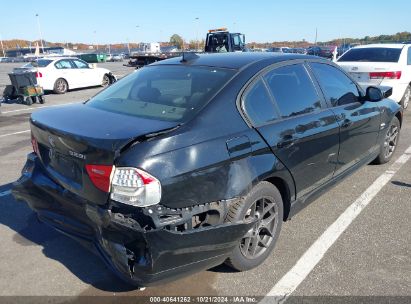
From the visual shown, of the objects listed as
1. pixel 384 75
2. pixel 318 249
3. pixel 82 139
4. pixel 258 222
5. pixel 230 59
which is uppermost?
pixel 230 59

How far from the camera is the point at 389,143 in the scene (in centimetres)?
548

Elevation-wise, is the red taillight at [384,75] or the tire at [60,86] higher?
the red taillight at [384,75]

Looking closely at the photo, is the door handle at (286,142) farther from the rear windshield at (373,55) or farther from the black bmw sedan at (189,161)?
the rear windshield at (373,55)

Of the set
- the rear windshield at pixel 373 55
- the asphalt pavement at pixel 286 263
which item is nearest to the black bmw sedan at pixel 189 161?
the asphalt pavement at pixel 286 263

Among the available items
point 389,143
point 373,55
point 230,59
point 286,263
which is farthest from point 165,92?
point 373,55

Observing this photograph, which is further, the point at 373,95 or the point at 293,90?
the point at 373,95

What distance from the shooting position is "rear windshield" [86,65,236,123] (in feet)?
9.11

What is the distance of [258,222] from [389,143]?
11.3 ft

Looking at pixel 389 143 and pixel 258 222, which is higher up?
pixel 258 222

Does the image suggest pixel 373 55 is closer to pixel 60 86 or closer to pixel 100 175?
pixel 100 175

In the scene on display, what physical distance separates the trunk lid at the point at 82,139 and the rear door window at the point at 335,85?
1930 millimetres

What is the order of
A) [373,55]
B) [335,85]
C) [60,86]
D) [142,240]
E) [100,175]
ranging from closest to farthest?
[142,240] < [100,175] < [335,85] < [373,55] < [60,86]

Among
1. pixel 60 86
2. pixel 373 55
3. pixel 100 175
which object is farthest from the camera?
pixel 60 86

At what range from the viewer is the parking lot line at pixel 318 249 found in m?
2.74
